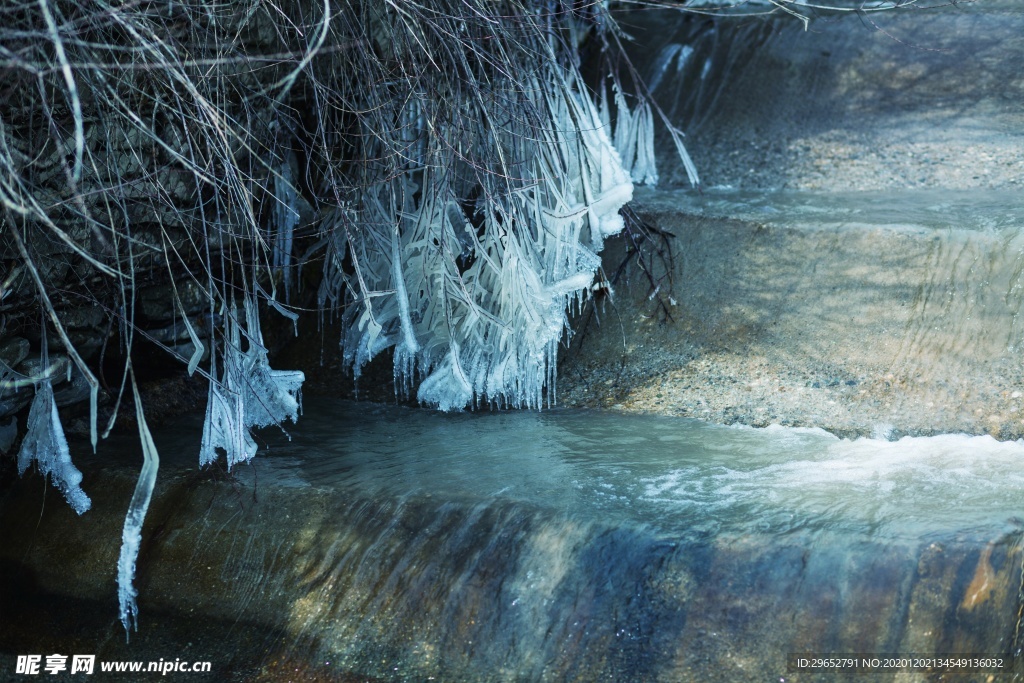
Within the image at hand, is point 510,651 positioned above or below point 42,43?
below

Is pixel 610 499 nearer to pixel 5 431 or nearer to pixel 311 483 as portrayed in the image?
pixel 311 483

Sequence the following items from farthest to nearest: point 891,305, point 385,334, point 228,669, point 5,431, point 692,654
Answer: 1. point 385,334
2. point 891,305
3. point 5,431
4. point 228,669
5. point 692,654

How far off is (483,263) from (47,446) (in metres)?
1.60

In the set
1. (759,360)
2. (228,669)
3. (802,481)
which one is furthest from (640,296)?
(228,669)

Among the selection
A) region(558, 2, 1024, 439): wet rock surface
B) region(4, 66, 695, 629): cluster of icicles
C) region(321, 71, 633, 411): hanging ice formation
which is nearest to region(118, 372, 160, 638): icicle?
region(4, 66, 695, 629): cluster of icicles

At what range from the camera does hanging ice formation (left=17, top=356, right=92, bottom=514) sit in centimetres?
325

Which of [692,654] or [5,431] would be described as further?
[5,431]

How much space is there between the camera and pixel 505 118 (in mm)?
3773

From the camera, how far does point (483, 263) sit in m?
3.71

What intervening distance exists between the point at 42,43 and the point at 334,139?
135 cm

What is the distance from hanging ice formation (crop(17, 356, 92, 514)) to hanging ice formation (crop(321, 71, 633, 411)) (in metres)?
1.05

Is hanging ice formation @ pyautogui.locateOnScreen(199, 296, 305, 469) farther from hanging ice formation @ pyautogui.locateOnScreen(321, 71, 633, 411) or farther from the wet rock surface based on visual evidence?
the wet rock surface

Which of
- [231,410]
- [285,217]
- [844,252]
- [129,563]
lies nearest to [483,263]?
[285,217]

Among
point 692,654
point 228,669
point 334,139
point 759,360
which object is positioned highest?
point 334,139
